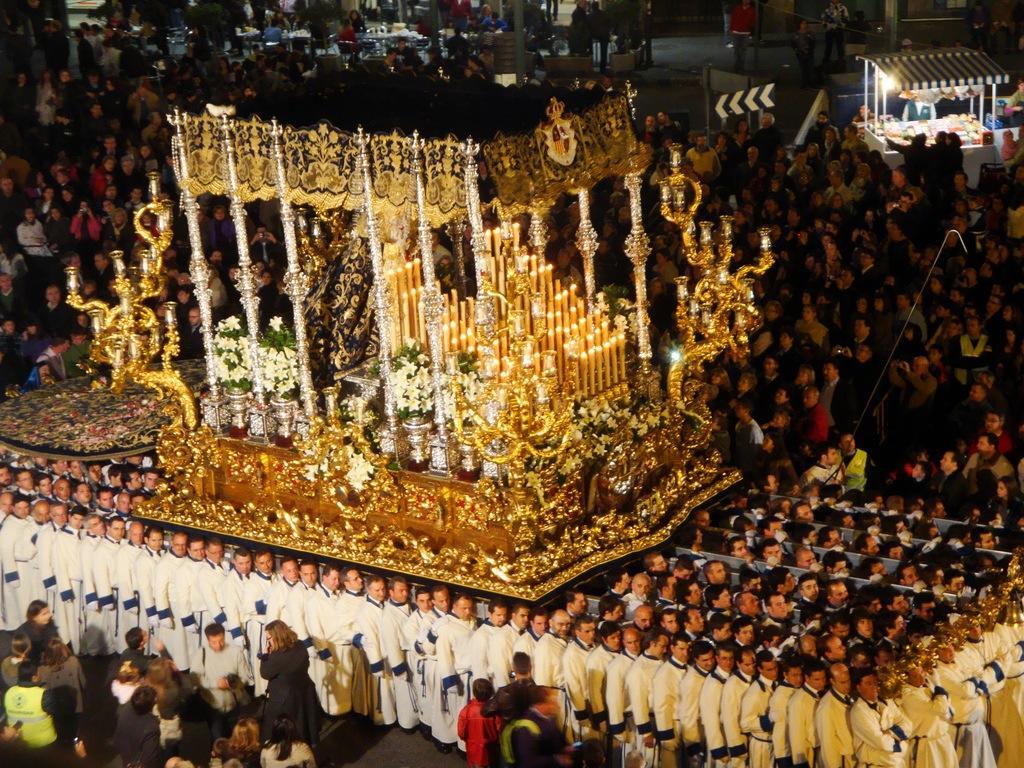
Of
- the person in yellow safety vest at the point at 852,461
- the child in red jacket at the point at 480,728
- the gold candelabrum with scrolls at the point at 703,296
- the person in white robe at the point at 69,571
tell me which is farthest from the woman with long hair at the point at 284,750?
the person in yellow safety vest at the point at 852,461

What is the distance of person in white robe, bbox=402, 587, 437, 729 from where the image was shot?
1612 cm

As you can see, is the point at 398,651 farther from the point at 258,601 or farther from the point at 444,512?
the point at 258,601

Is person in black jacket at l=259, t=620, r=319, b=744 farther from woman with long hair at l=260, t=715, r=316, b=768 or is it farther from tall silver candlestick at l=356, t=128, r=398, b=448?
tall silver candlestick at l=356, t=128, r=398, b=448

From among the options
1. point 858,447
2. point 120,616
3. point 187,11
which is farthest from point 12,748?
point 187,11

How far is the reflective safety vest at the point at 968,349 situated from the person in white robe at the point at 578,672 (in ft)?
19.9

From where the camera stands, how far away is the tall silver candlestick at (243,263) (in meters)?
17.3

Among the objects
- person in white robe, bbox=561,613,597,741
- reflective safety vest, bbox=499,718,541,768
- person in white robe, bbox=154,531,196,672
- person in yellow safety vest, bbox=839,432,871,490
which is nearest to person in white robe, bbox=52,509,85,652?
person in white robe, bbox=154,531,196,672

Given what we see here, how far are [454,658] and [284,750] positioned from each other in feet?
7.72

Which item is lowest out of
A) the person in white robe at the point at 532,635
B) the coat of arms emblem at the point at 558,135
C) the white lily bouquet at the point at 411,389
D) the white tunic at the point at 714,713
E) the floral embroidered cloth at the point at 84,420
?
the white tunic at the point at 714,713

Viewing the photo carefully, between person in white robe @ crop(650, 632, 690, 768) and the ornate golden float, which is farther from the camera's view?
the ornate golden float

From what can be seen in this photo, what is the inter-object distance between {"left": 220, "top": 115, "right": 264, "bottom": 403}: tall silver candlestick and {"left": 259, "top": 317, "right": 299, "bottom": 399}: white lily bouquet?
0.08 metres

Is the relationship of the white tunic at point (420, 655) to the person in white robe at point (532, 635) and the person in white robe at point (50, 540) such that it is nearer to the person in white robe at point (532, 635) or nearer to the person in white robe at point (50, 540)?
the person in white robe at point (532, 635)

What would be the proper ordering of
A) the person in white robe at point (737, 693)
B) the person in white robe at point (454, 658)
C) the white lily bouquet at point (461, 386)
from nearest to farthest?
the person in white robe at point (737, 693) → the person in white robe at point (454, 658) → the white lily bouquet at point (461, 386)

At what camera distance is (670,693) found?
1485 centimetres
